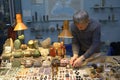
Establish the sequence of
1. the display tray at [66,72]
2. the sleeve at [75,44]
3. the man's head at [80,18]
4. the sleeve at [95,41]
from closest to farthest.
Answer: the display tray at [66,72], the man's head at [80,18], the sleeve at [95,41], the sleeve at [75,44]

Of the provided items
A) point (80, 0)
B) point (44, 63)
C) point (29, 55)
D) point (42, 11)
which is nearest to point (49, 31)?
point (42, 11)

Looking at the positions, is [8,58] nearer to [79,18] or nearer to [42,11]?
[79,18]

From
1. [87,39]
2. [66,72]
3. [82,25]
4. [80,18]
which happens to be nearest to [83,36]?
[87,39]

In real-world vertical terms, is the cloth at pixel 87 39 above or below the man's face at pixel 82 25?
below

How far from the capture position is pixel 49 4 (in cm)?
518

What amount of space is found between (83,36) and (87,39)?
3.2 inches

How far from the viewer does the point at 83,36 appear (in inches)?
122

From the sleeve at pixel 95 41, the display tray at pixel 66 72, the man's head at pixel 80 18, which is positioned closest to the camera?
the display tray at pixel 66 72

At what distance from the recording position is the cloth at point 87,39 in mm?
2975

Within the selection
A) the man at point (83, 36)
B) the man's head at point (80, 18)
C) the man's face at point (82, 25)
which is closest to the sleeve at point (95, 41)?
the man at point (83, 36)

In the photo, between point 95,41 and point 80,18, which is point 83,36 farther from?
point 80,18

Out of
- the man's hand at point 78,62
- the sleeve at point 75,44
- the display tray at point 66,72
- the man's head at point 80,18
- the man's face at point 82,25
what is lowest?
the display tray at point 66,72

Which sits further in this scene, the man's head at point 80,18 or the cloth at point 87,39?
the cloth at point 87,39

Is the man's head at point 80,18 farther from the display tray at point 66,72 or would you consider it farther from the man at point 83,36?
the display tray at point 66,72
